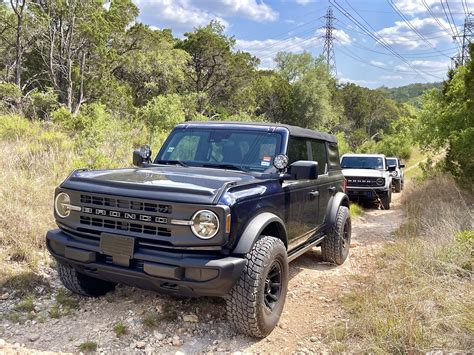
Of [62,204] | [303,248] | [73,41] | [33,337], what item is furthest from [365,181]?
[73,41]

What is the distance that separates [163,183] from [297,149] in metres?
1.99

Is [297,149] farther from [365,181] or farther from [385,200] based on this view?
[385,200]

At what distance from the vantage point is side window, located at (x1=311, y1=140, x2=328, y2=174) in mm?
5508

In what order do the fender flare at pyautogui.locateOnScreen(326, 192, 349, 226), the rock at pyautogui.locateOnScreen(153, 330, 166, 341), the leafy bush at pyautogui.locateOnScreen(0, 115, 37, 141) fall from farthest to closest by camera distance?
the leafy bush at pyautogui.locateOnScreen(0, 115, 37, 141) → the fender flare at pyautogui.locateOnScreen(326, 192, 349, 226) → the rock at pyautogui.locateOnScreen(153, 330, 166, 341)

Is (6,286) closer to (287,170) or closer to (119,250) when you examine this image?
(119,250)

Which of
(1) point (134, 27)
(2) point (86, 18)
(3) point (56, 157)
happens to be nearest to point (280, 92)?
(1) point (134, 27)

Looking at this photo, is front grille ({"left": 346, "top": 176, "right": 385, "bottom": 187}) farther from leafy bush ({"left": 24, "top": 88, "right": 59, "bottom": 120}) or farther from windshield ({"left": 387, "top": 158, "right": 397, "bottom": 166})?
leafy bush ({"left": 24, "top": 88, "right": 59, "bottom": 120})

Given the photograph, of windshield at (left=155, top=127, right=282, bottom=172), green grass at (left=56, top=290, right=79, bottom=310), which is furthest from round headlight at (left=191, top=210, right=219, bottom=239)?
green grass at (left=56, top=290, right=79, bottom=310)

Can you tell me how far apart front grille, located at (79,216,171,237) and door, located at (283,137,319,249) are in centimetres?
147

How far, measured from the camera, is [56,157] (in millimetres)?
8562

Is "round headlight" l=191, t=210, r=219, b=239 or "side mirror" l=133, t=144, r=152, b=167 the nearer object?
"round headlight" l=191, t=210, r=219, b=239

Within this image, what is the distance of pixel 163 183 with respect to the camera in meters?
3.51

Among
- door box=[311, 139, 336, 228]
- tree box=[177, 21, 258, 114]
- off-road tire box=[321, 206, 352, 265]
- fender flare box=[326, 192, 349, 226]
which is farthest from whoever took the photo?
tree box=[177, 21, 258, 114]

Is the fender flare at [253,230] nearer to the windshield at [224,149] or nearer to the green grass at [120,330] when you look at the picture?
the windshield at [224,149]
